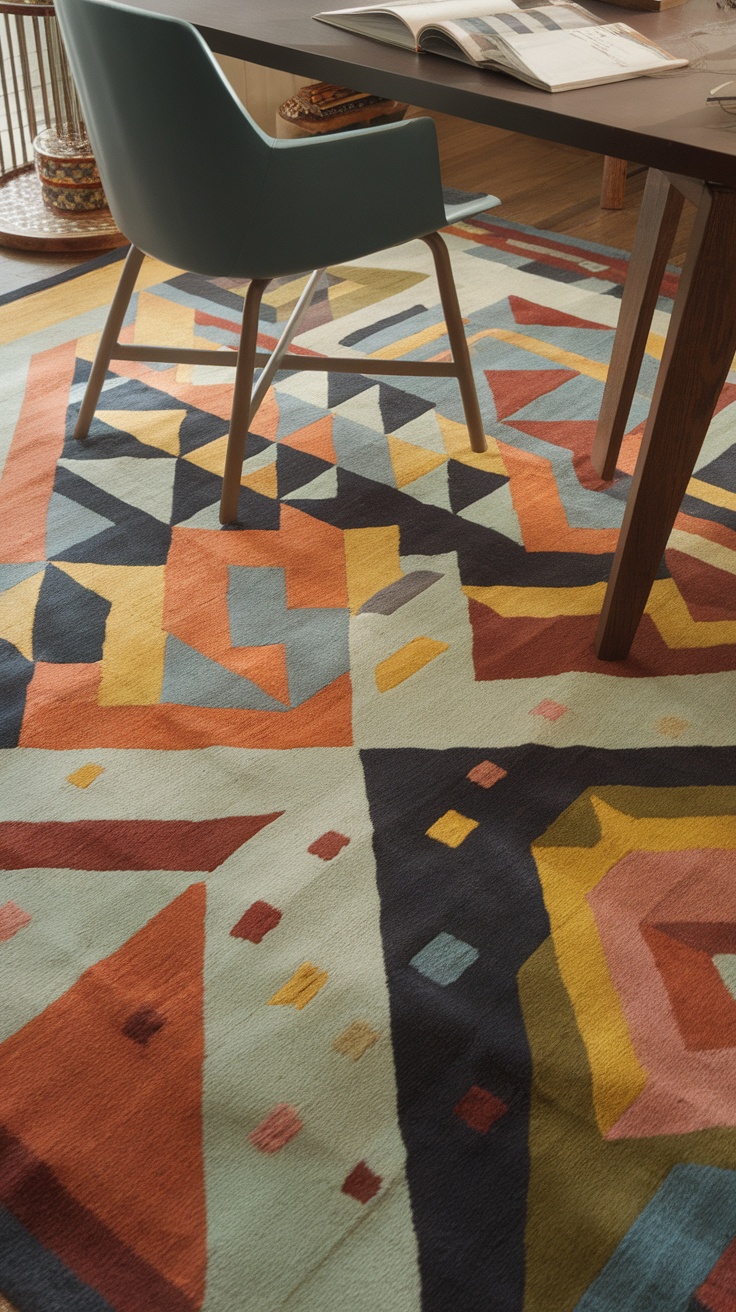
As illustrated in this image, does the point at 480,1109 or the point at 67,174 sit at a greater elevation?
the point at 67,174

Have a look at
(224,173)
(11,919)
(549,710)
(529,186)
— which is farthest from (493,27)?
(529,186)

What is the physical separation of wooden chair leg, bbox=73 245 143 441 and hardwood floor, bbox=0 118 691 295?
0.83m

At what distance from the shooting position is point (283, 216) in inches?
68.5

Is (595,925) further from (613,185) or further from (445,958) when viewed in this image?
(613,185)

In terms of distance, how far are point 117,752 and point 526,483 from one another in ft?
3.13

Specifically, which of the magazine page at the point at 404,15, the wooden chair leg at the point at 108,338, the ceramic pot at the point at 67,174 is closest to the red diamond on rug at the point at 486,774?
the magazine page at the point at 404,15

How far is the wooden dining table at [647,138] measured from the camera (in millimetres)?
1324

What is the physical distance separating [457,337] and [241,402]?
0.41 m

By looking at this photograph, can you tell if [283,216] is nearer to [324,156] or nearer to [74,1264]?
[324,156]

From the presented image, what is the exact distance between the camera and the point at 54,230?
9.88 ft

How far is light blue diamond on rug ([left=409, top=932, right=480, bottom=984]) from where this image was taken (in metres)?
1.24

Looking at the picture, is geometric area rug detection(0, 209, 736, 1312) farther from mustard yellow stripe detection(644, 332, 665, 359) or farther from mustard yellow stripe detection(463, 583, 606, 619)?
mustard yellow stripe detection(644, 332, 665, 359)

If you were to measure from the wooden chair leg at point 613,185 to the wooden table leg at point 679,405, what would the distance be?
201cm

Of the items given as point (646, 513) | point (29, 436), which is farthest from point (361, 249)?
point (29, 436)
